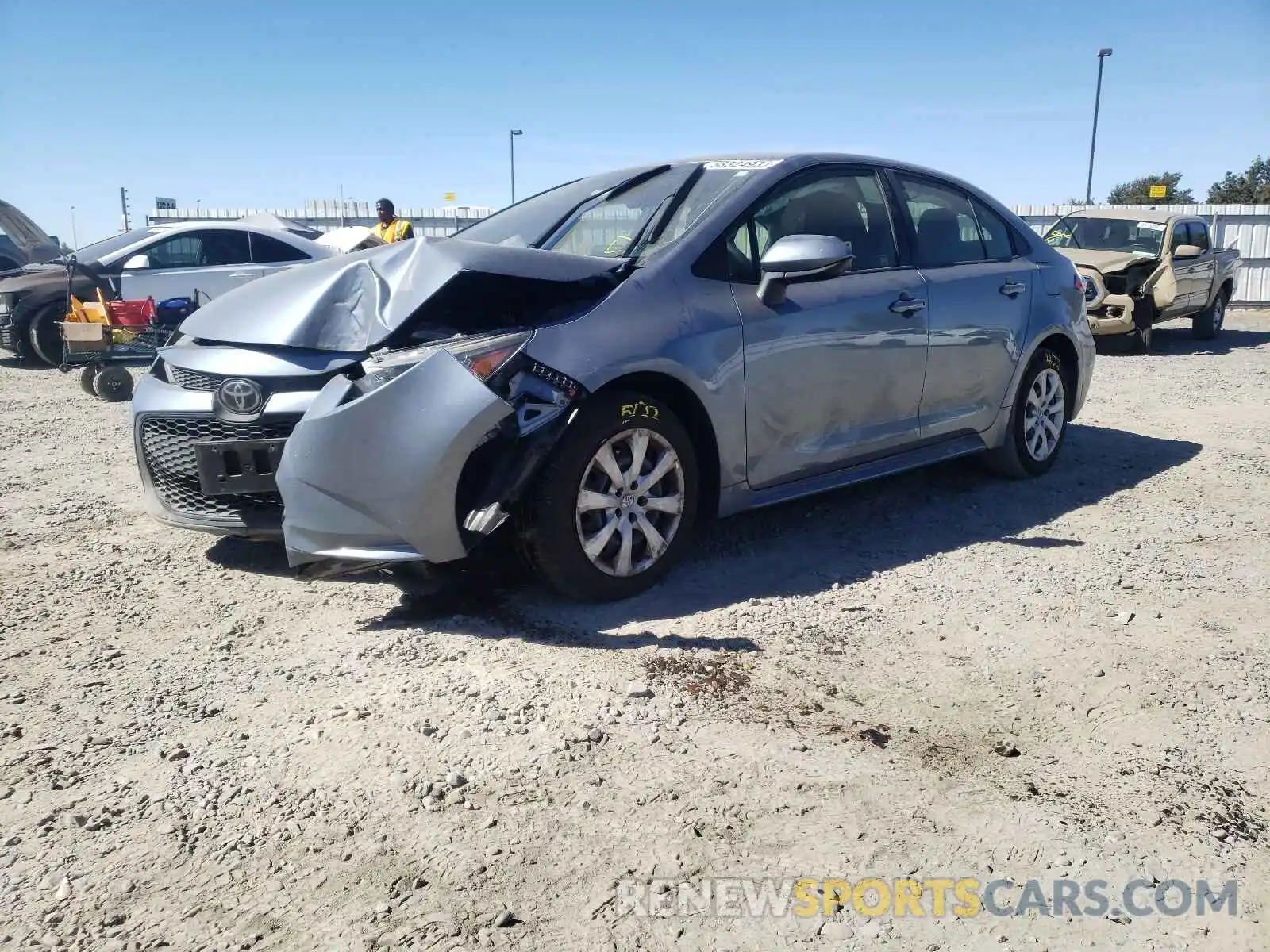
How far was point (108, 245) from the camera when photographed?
11.9 metres

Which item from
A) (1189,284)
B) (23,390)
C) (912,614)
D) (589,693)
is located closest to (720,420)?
(912,614)

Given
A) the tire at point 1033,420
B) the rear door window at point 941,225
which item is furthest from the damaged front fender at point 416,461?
the tire at point 1033,420

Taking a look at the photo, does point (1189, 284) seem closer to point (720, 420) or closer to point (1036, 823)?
point (720, 420)

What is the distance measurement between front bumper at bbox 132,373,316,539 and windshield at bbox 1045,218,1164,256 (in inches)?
467

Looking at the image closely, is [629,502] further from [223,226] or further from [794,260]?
[223,226]

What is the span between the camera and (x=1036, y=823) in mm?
2496

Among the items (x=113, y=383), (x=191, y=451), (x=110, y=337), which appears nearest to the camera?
(x=191, y=451)

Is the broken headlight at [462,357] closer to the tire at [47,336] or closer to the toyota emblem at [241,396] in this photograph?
the toyota emblem at [241,396]

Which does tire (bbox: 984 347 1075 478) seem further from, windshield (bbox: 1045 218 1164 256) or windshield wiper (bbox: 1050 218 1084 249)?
windshield wiper (bbox: 1050 218 1084 249)

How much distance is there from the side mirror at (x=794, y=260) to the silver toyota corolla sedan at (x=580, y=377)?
0.01m

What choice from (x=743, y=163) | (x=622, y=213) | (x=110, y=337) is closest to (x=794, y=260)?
(x=743, y=163)

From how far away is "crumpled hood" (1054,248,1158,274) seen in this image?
40.8 feet

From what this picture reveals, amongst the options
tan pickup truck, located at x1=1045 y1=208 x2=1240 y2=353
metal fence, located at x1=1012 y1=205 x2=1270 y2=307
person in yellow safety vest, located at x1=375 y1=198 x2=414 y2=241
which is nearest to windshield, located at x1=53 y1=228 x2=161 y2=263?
person in yellow safety vest, located at x1=375 y1=198 x2=414 y2=241

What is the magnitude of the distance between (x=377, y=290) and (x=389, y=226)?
7.86 m
